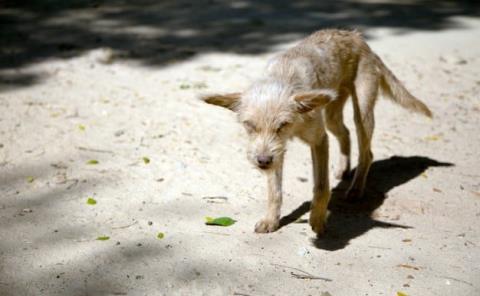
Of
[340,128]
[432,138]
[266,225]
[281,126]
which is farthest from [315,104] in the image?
[432,138]

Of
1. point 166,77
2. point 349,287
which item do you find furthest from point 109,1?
point 349,287

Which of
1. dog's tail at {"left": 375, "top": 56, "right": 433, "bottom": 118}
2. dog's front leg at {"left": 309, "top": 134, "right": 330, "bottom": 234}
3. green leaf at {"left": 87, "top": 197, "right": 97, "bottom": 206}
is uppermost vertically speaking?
dog's tail at {"left": 375, "top": 56, "right": 433, "bottom": 118}

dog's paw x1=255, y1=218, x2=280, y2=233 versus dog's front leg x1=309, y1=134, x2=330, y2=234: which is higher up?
dog's front leg x1=309, y1=134, x2=330, y2=234

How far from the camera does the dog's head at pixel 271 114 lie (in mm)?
4492

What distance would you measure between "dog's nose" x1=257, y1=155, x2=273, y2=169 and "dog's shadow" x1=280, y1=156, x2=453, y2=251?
3.54ft

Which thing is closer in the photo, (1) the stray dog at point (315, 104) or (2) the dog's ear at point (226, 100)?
A: (1) the stray dog at point (315, 104)

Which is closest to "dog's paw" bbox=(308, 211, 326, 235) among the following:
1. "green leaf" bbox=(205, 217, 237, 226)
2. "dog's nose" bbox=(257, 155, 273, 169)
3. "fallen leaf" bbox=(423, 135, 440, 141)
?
"green leaf" bbox=(205, 217, 237, 226)

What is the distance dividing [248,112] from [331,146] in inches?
121

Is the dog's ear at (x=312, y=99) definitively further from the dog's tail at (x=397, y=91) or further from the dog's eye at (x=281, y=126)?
the dog's tail at (x=397, y=91)

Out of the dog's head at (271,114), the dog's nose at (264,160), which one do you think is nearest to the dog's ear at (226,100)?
the dog's head at (271,114)

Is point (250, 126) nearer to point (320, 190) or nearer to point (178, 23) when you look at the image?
point (320, 190)

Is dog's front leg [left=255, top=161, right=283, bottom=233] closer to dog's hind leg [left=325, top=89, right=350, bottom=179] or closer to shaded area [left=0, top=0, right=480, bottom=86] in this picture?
dog's hind leg [left=325, top=89, right=350, bottom=179]

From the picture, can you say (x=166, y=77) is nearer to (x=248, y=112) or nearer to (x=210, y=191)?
(x=210, y=191)

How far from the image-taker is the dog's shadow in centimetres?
526
